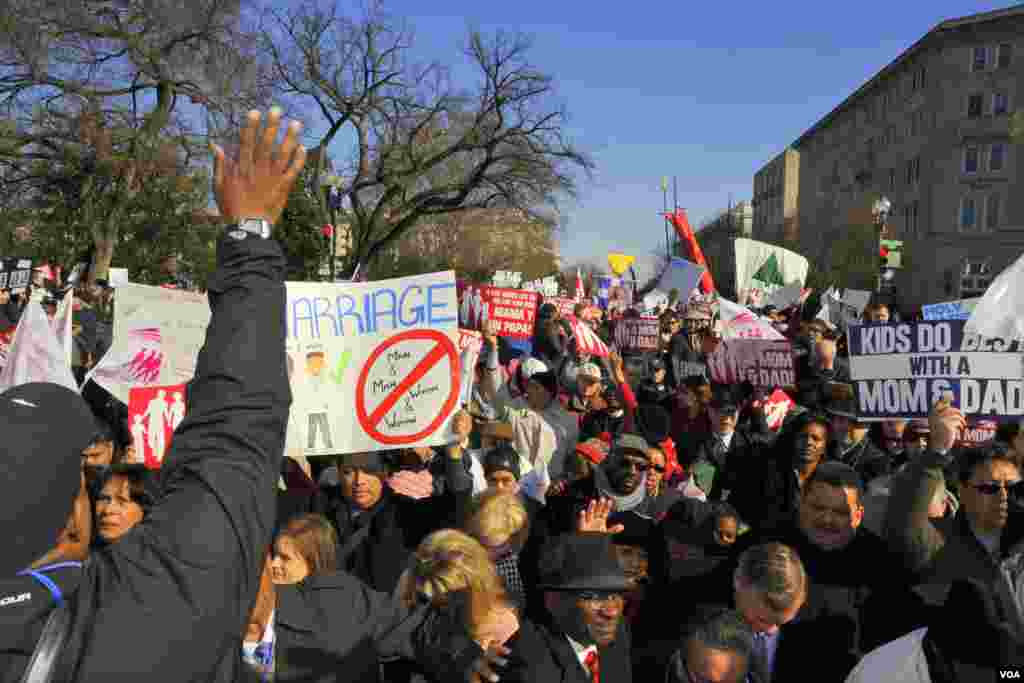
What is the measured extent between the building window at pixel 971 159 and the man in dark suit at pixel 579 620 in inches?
2353

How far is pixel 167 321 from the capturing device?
6082 mm

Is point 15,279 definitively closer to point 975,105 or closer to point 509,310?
point 509,310

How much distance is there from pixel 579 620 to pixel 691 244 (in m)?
18.2

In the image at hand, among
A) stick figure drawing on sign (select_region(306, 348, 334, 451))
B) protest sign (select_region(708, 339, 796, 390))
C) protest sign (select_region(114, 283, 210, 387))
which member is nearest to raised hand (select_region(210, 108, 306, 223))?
stick figure drawing on sign (select_region(306, 348, 334, 451))

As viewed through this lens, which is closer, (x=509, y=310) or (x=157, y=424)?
(x=157, y=424)

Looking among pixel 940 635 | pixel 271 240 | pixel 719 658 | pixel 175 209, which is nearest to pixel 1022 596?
pixel 940 635

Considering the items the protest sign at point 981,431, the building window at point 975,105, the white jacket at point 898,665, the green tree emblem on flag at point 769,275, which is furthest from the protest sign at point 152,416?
the building window at point 975,105

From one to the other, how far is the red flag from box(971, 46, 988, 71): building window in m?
41.2

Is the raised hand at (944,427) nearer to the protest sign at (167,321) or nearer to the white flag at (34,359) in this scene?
the protest sign at (167,321)

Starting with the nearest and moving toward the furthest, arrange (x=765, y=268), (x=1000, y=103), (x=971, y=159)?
(x=765, y=268) < (x=1000, y=103) < (x=971, y=159)

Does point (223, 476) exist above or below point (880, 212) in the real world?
below

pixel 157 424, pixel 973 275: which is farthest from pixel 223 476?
pixel 973 275

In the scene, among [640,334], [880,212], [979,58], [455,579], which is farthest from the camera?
[979,58]

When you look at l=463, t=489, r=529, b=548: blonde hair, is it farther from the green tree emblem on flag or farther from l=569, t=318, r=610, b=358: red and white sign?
the green tree emblem on flag
